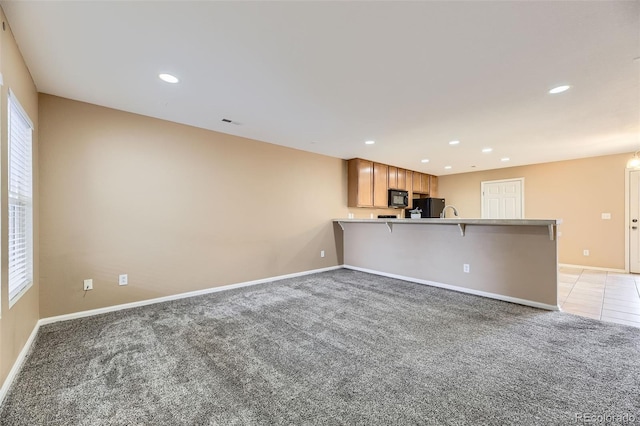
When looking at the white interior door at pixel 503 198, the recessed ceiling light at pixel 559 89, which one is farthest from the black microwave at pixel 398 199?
the recessed ceiling light at pixel 559 89

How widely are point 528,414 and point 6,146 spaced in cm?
370

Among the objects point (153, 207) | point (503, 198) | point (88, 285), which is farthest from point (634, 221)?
point (88, 285)

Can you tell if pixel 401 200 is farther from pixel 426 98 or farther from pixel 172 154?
pixel 172 154

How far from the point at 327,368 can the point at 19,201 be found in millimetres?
2827

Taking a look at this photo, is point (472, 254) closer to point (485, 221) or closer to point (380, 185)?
point (485, 221)

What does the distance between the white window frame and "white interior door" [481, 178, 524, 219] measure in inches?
331

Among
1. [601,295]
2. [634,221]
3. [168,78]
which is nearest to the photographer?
[168,78]

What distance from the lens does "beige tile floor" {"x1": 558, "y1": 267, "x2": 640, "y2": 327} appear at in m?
3.03

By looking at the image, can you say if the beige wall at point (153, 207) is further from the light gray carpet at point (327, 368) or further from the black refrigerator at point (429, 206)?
the black refrigerator at point (429, 206)

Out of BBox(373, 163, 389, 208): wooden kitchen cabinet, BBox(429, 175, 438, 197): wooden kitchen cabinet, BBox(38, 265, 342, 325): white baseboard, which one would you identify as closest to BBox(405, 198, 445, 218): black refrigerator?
BBox(429, 175, 438, 197): wooden kitchen cabinet

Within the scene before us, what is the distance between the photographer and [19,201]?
2.19m

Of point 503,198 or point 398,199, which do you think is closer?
point 398,199

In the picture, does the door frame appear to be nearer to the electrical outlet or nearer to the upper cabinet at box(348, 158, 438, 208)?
the upper cabinet at box(348, 158, 438, 208)

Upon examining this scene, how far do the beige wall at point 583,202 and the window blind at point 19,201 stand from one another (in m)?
7.77
